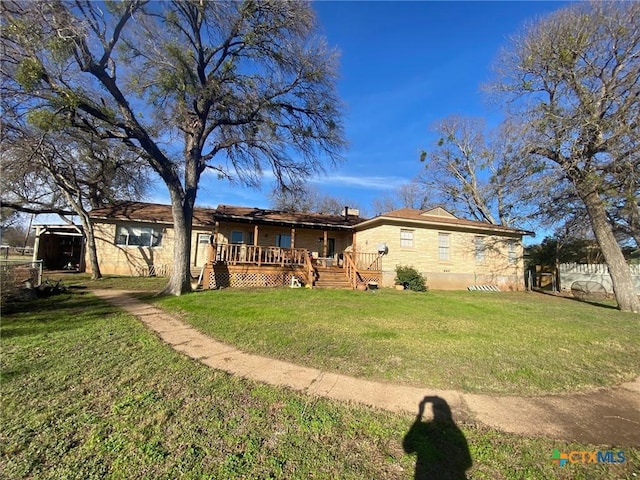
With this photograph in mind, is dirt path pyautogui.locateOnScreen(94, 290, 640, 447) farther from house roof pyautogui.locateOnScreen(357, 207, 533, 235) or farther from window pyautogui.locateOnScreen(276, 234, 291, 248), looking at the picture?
window pyautogui.locateOnScreen(276, 234, 291, 248)

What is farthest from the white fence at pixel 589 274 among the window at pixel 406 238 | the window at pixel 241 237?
the window at pixel 241 237

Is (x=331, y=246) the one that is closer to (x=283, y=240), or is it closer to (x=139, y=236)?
(x=283, y=240)

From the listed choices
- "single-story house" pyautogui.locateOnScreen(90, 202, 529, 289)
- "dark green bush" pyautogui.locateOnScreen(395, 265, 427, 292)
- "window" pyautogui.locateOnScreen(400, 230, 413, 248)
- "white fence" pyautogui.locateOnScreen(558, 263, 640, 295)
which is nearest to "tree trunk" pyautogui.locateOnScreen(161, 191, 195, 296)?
"single-story house" pyautogui.locateOnScreen(90, 202, 529, 289)

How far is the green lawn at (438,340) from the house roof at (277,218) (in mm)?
6386

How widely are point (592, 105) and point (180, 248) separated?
1490 centimetres

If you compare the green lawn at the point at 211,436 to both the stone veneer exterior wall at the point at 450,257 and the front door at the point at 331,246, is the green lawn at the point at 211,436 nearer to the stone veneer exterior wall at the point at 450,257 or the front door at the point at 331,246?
the stone veneer exterior wall at the point at 450,257

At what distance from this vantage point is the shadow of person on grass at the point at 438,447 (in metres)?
2.17

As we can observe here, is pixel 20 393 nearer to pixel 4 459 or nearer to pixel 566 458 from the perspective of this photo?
pixel 4 459

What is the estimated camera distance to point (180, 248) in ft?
35.2

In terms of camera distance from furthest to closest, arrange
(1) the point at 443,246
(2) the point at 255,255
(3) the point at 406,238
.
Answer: (1) the point at 443,246, (3) the point at 406,238, (2) the point at 255,255

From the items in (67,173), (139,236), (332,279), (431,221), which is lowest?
(332,279)

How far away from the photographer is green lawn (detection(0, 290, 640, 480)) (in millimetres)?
2145

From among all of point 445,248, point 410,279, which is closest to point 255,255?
point 410,279

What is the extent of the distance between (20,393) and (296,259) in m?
12.4
